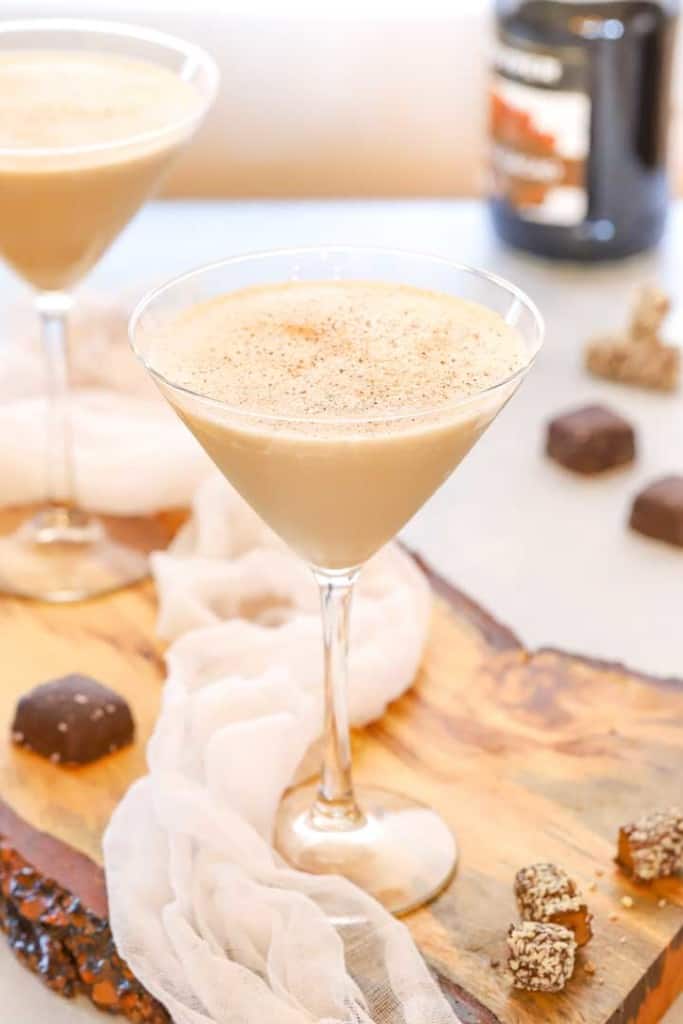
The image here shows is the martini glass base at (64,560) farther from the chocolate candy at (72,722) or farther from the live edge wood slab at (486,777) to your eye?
the chocolate candy at (72,722)

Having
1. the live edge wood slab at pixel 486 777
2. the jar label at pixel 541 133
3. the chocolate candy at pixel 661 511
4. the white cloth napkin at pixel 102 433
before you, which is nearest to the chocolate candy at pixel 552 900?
the live edge wood slab at pixel 486 777

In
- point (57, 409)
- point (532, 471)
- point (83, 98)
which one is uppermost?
point (83, 98)

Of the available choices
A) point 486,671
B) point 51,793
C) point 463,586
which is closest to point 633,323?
point 463,586

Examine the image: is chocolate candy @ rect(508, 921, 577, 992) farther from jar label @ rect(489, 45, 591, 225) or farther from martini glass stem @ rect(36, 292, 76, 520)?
jar label @ rect(489, 45, 591, 225)

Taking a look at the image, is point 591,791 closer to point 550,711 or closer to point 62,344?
point 550,711

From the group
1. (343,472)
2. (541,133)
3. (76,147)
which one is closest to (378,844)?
(343,472)

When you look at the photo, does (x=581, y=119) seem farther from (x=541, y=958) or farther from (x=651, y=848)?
(x=541, y=958)

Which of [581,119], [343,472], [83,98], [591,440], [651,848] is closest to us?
[343,472]
